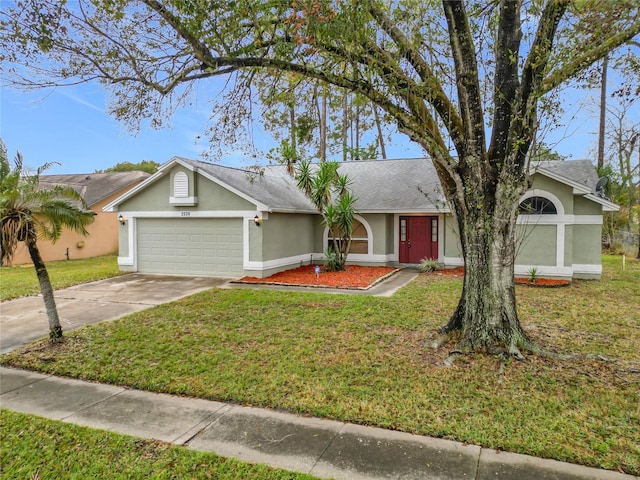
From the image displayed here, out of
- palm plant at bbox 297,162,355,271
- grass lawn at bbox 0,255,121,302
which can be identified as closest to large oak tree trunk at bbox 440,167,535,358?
palm plant at bbox 297,162,355,271

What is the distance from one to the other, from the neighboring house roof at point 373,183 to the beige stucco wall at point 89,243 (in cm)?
725

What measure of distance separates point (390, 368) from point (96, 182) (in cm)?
2505

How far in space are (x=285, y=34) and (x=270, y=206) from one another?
24.7ft

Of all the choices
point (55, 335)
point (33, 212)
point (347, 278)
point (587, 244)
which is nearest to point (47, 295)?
point (55, 335)

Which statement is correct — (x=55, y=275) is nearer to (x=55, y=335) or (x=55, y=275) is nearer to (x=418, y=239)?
(x=55, y=335)

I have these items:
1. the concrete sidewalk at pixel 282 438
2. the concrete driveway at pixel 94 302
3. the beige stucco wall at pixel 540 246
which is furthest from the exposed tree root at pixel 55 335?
the beige stucco wall at pixel 540 246

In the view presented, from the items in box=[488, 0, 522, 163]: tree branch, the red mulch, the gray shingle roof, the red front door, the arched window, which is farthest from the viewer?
the red front door

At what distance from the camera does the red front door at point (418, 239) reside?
15680mm

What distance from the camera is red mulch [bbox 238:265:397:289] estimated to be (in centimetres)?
1217

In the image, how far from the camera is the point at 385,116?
6426mm

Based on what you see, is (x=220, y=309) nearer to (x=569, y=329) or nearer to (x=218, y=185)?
(x=218, y=185)

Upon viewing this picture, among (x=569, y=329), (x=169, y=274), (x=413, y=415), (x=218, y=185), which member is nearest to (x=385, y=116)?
(x=413, y=415)

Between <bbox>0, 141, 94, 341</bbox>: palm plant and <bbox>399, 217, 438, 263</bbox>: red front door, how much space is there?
39.2 ft

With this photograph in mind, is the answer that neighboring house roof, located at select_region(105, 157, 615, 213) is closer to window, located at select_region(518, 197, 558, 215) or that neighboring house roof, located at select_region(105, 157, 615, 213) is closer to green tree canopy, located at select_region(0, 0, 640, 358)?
window, located at select_region(518, 197, 558, 215)
